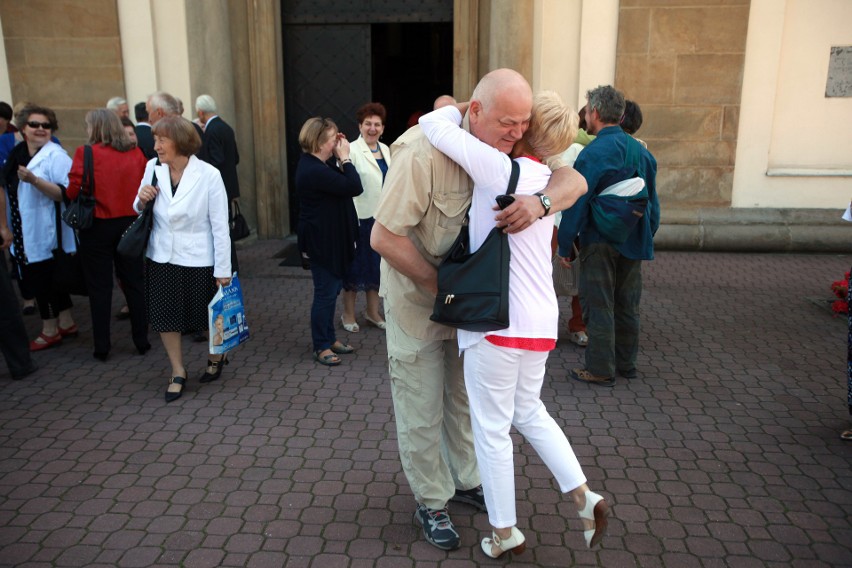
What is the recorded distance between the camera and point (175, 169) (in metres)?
4.59

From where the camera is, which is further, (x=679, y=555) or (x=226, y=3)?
(x=226, y=3)

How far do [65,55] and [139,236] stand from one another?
5.65 m

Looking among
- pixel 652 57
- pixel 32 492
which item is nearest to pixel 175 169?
pixel 32 492

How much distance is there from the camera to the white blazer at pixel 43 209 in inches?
Answer: 218

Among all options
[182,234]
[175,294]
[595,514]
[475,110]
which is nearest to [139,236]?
[182,234]

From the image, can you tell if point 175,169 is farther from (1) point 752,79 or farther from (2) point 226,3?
(1) point 752,79

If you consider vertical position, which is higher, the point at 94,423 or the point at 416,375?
the point at 416,375

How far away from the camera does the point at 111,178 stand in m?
5.27

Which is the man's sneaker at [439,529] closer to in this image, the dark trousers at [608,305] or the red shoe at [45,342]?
the dark trousers at [608,305]

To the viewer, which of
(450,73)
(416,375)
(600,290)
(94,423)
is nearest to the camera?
(416,375)

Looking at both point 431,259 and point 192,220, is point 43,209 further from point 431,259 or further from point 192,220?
point 431,259

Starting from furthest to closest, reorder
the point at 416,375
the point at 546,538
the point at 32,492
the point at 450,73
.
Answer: the point at 450,73 → the point at 32,492 → the point at 546,538 → the point at 416,375

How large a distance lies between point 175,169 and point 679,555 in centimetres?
348

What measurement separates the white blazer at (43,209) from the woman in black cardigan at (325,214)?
183cm
